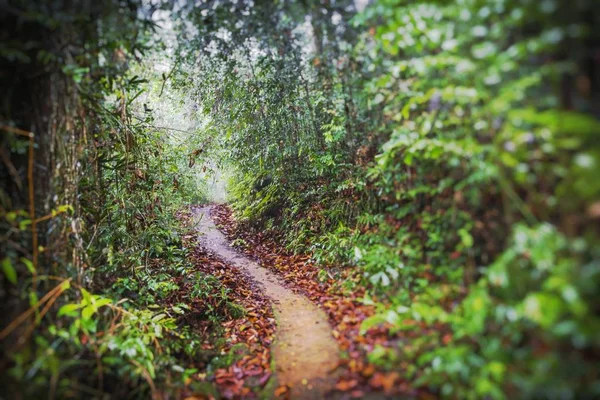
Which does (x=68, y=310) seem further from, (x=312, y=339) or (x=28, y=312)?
(x=312, y=339)

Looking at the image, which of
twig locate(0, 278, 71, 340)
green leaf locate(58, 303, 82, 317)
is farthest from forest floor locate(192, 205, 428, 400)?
twig locate(0, 278, 71, 340)

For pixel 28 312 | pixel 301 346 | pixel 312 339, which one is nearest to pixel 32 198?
pixel 28 312

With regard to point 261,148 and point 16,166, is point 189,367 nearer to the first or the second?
point 16,166

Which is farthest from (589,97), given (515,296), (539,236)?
(515,296)

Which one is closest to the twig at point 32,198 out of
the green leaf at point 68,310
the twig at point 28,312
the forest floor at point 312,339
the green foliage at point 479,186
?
the twig at point 28,312

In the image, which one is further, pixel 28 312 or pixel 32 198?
pixel 32 198

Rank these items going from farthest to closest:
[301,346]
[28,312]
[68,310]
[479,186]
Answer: [301,346], [68,310], [479,186], [28,312]

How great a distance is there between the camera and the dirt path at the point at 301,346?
3359mm

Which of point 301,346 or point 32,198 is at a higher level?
point 32,198

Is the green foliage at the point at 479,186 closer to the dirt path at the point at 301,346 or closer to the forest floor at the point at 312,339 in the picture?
the forest floor at the point at 312,339

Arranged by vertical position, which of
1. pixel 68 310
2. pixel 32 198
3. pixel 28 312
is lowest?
pixel 68 310

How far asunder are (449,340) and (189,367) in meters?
3.20

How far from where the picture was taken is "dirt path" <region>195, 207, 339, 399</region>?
132 inches

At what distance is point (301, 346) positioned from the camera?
4.11m
